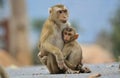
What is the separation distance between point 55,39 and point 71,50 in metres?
0.35

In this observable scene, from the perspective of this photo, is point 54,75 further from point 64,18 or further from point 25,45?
point 25,45

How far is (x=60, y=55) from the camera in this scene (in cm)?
1098

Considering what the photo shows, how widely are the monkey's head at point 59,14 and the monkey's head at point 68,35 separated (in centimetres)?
20

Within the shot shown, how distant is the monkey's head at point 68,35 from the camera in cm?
1112

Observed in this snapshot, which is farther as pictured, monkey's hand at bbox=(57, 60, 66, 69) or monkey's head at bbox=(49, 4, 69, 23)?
monkey's head at bbox=(49, 4, 69, 23)

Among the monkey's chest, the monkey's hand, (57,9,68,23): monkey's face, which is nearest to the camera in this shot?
A: the monkey's hand

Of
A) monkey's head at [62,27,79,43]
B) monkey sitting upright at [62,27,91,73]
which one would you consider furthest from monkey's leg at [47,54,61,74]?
monkey's head at [62,27,79,43]

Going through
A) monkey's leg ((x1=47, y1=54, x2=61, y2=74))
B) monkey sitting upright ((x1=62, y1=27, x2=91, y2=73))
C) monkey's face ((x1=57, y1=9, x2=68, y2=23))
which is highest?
monkey's face ((x1=57, y1=9, x2=68, y2=23))

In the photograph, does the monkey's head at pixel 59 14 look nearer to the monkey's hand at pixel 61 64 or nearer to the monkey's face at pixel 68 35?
the monkey's face at pixel 68 35

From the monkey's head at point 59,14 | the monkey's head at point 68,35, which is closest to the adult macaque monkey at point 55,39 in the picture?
the monkey's head at point 59,14

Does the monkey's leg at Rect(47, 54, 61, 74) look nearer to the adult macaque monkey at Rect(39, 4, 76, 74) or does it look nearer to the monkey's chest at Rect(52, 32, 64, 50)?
the adult macaque monkey at Rect(39, 4, 76, 74)

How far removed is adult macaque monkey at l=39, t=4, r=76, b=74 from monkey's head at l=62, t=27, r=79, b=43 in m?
0.10

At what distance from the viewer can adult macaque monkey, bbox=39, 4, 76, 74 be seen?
11.0 metres

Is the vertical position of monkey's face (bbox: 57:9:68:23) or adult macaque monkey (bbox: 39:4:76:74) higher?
monkey's face (bbox: 57:9:68:23)
